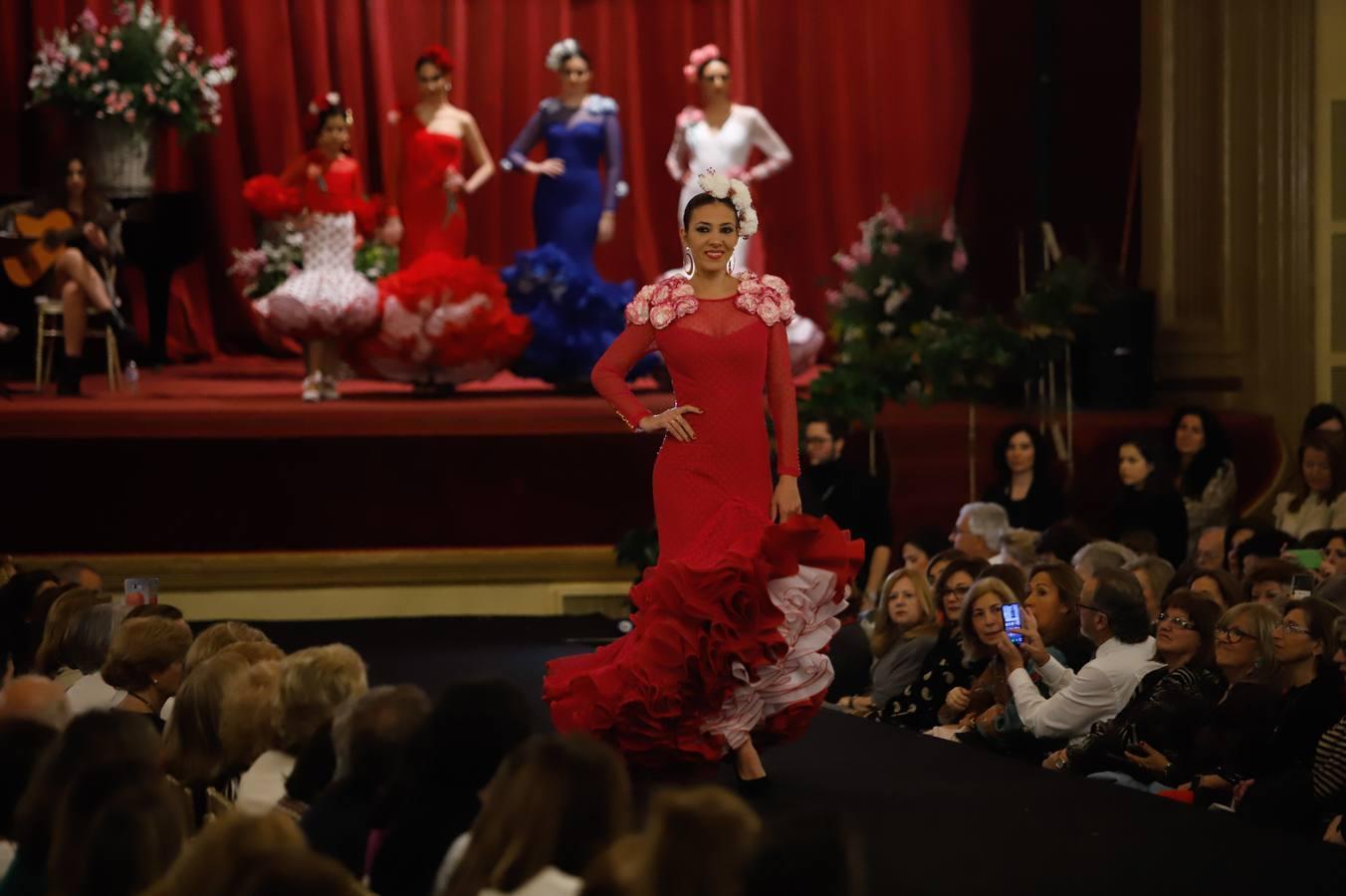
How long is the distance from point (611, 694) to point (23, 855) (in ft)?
6.52

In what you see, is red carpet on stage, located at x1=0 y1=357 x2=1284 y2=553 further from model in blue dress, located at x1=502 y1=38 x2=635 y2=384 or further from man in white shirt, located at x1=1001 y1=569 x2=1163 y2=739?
man in white shirt, located at x1=1001 y1=569 x2=1163 y2=739

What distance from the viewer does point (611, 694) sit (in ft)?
15.9

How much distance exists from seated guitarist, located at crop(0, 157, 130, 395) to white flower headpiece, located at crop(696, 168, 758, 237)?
5.10 m

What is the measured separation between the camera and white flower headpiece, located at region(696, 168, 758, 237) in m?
4.94

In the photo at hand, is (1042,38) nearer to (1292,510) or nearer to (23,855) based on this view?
(1292,510)

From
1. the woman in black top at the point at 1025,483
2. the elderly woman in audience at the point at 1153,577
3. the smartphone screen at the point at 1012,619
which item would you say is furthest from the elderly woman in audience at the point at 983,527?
the smartphone screen at the point at 1012,619

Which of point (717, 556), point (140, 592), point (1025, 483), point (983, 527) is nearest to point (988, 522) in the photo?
point (983, 527)

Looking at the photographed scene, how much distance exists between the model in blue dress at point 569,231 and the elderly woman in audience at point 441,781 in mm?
6011

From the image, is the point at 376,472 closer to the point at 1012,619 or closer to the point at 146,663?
the point at 1012,619

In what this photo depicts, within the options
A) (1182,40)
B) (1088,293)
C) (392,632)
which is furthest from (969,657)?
(1182,40)

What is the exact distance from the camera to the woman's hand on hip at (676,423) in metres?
4.96

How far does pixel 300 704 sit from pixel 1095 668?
2.17 meters

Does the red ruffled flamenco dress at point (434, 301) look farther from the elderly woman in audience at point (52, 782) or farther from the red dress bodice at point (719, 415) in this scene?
the elderly woman in audience at point (52, 782)

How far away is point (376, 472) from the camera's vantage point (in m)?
8.61
